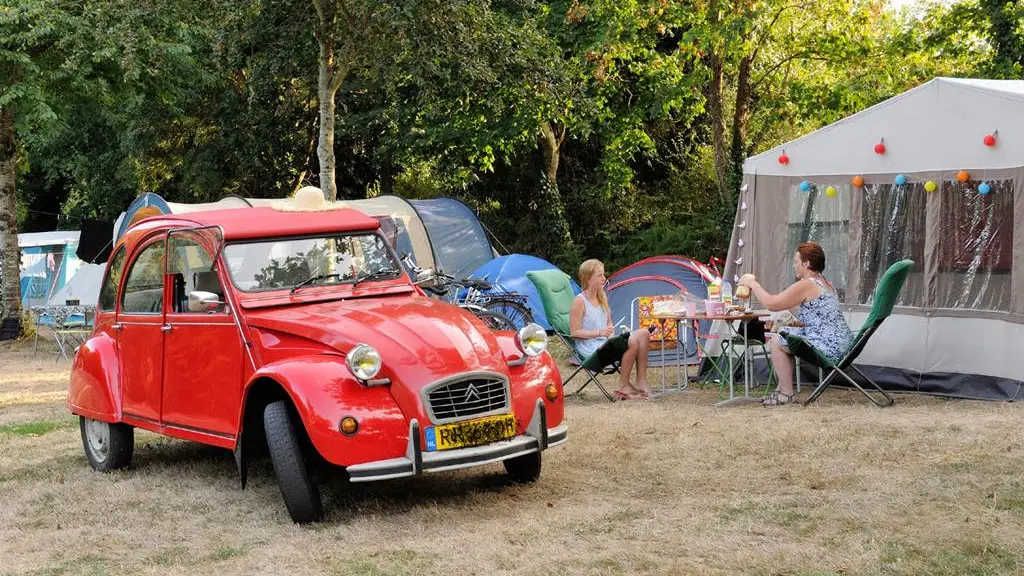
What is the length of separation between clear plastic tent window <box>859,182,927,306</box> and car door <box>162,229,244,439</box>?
6.06m

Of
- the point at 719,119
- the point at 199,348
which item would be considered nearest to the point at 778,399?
the point at 199,348

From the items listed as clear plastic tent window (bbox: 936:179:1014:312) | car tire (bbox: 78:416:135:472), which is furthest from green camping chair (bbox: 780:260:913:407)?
car tire (bbox: 78:416:135:472)

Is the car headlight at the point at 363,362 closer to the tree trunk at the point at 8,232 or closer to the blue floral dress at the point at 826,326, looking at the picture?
the blue floral dress at the point at 826,326

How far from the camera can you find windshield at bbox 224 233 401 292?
6570 millimetres

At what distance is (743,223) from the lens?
36.3ft

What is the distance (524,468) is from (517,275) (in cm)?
953

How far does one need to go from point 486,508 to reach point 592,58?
14.2 metres

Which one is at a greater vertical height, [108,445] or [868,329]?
[868,329]

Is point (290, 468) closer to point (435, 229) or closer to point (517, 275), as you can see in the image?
point (517, 275)

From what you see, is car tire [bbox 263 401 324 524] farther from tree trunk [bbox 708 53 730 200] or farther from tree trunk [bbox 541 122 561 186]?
tree trunk [bbox 541 122 561 186]

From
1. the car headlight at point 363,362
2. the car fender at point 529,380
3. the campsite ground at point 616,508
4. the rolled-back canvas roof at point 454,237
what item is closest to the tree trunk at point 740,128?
the rolled-back canvas roof at point 454,237

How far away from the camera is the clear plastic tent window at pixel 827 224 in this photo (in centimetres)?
1048

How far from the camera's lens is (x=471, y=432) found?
18.7ft

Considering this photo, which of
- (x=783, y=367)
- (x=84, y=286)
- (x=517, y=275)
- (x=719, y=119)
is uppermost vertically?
(x=719, y=119)
